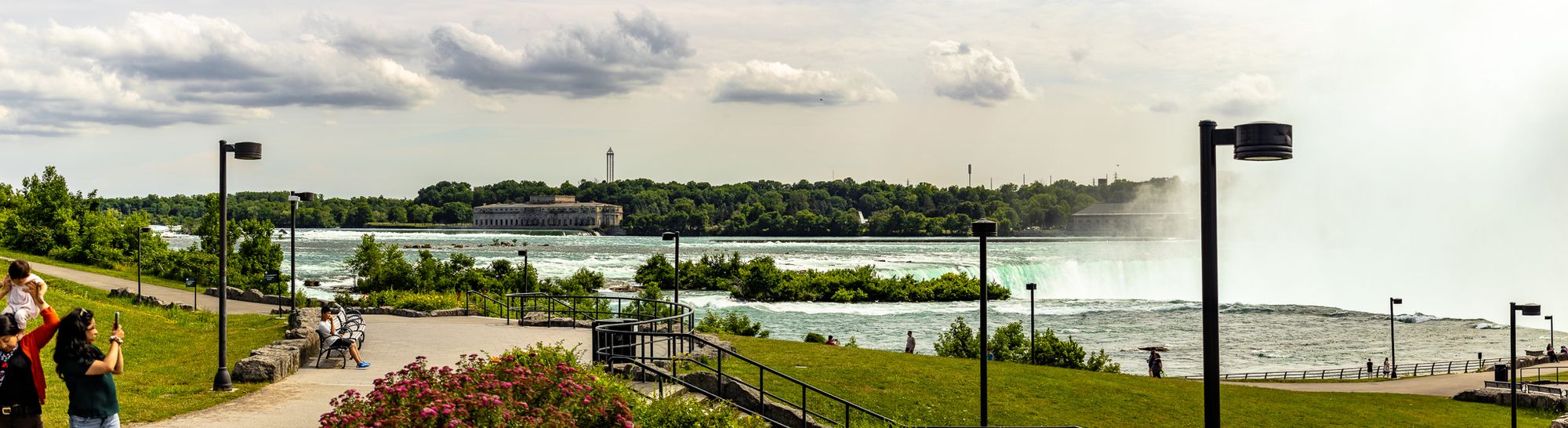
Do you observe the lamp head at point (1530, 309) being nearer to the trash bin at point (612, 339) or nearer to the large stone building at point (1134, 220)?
the trash bin at point (612, 339)

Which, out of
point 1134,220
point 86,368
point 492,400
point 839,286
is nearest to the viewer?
point 86,368

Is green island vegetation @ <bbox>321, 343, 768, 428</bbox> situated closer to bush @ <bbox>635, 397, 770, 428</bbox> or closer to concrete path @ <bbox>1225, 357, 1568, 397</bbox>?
bush @ <bbox>635, 397, 770, 428</bbox>

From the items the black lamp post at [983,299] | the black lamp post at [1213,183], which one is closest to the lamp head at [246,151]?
the black lamp post at [983,299]

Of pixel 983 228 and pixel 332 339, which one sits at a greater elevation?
pixel 983 228

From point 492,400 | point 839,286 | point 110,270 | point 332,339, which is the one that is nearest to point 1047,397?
point 332,339

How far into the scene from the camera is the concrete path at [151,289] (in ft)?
123

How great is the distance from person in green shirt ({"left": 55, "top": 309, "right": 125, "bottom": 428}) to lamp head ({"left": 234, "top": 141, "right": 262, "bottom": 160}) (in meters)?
7.77

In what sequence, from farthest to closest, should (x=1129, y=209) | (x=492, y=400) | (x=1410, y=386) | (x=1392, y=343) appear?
(x=1129, y=209) < (x=1392, y=343) < (x=1410, y=386) < (x=492, y=400)

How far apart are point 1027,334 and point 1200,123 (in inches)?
1790

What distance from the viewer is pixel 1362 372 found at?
45.7 m

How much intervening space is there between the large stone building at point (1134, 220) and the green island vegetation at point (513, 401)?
→ 12934 centimetres

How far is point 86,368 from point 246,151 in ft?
26.6

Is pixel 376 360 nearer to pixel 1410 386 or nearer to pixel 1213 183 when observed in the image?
pixel 1213 183

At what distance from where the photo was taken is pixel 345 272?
85.2 metres
